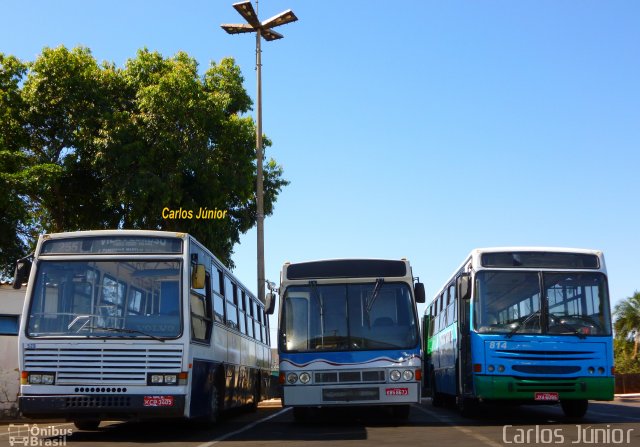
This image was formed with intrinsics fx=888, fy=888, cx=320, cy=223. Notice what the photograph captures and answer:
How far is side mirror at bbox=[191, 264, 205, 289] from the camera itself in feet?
45.2

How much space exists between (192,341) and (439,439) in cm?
398

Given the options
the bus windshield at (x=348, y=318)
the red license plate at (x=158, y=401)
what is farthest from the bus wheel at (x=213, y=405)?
the red license plate at (x=158, y=401)

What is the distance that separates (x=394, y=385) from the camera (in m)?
15.6

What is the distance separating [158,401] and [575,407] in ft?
29.3

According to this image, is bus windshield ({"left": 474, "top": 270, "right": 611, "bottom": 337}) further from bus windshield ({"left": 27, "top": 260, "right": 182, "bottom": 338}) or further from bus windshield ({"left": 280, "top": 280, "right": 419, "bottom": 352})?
bus windshield ({"left": 27, "top": 260, "right": 182, "bottom": 338})

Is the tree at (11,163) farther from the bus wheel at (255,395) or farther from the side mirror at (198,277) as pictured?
the side mirror at (198,277)

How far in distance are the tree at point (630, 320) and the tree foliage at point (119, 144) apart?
87.9 feet

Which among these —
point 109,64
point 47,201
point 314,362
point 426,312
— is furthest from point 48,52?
point 314,362

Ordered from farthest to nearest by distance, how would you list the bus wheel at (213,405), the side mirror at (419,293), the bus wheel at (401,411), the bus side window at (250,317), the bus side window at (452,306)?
the bus side window at (250,317) → the bus side window at (452,306) → the bus wheel at (401,411) → the side mirror at (419,293) → the bus wheel at (213,405)

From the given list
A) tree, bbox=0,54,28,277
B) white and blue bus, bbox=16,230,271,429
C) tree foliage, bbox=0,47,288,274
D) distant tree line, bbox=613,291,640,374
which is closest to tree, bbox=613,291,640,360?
distant tree line, bbox=613,291,640,374

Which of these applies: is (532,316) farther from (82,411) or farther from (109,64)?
(109,64)

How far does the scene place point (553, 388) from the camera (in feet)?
51.6

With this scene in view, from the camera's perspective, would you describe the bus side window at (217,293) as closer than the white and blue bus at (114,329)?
No
